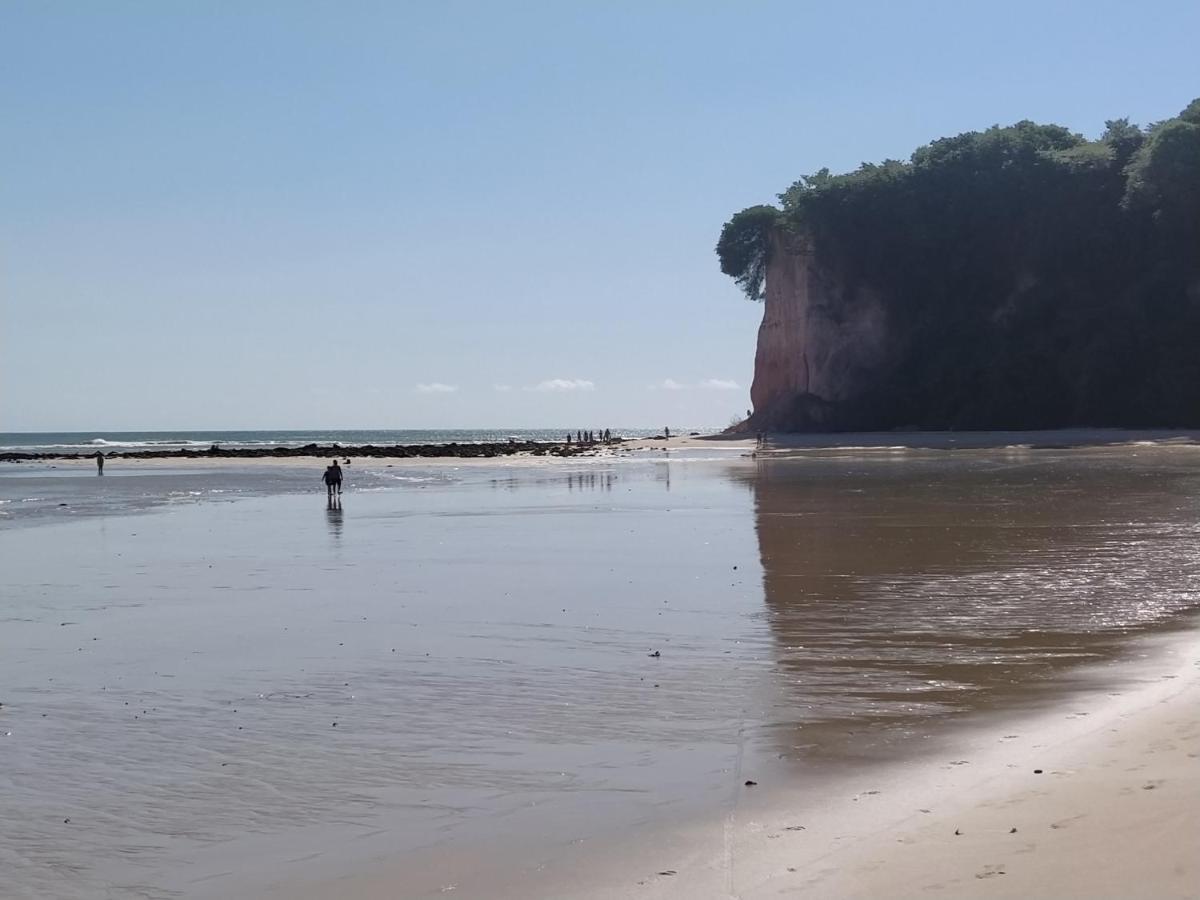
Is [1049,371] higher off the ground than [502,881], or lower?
higher

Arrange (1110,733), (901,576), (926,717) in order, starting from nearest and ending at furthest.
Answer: (1110,733), (926,717), (901,576)

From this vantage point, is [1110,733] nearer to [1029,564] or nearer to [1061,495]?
[1029,564]

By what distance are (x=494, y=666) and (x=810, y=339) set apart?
70488 millimetres

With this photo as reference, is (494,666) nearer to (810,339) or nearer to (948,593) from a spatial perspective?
(948,593)

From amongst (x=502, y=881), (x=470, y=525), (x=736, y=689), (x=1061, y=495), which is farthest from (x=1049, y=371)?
(x=502, y=881)

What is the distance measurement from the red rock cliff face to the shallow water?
53080 mm

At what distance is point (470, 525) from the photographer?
Result: 85.3 ft

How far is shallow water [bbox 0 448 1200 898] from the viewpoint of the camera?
22.5 ft

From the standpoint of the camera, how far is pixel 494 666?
10883 millimetres

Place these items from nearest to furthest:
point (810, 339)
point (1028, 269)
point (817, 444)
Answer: point (817, 444) < point (1028, 269) < point (810, 339)

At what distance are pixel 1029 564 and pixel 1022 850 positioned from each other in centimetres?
1098

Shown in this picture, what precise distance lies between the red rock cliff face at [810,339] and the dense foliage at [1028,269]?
3.99 ft

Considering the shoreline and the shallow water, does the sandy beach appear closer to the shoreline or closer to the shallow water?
the shallow water

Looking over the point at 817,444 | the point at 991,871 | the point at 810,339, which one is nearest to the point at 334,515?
the point at 991,871
